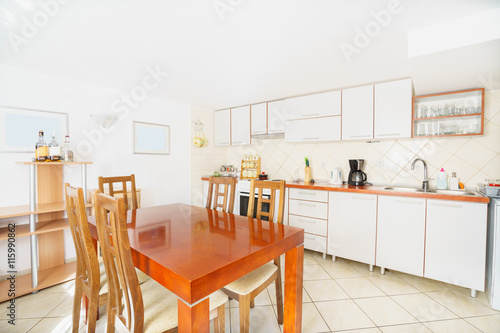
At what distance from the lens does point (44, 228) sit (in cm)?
225

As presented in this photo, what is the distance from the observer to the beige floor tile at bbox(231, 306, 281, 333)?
1.68 meters

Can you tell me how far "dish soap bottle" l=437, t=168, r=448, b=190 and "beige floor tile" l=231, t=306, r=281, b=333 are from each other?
229cm

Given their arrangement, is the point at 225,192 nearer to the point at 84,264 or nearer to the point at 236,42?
the point at 84,264

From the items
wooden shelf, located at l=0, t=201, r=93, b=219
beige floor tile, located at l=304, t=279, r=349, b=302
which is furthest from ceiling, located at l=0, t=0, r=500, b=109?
beige floor tile, located at l=304, t=279, r=349, b=302

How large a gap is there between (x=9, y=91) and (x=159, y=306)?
279 centimetres

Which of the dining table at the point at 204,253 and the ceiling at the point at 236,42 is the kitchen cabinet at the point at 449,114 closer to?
the ceiling at the point at 236,42

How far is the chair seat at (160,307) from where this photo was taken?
3.49ft

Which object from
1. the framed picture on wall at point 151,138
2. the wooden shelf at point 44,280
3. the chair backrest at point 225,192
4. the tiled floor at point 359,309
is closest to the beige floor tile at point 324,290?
the tiled floor at point 359,309

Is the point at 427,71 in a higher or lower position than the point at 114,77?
lower

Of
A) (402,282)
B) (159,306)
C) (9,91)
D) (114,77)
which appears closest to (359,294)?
(402,282)

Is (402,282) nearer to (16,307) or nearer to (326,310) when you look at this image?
(326,310)

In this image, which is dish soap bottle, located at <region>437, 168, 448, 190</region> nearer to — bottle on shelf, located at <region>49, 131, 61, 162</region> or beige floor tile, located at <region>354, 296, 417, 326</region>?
beige floor tile, located at <region>354, 296, 417, 326</region>

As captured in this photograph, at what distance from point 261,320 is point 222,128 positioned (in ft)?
10.5

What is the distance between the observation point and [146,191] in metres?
3.43
